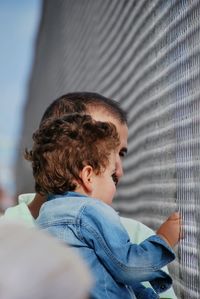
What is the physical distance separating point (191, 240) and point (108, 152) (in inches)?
10.9

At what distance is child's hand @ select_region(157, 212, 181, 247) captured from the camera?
175 centimetres

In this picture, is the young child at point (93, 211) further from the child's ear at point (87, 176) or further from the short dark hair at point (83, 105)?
the short dark hair at point (83, 105)

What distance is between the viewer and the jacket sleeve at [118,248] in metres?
1.58

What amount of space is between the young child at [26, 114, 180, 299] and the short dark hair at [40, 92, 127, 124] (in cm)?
17

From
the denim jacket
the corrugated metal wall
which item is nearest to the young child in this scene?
the denim jacket

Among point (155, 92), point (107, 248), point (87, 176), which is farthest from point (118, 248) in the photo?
point (155, 92)

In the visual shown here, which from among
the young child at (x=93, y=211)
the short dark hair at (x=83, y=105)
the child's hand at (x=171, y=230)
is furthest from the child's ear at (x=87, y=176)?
the short dark hair at (x=83, y=105)

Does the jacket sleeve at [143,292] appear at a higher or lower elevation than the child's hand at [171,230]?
lower

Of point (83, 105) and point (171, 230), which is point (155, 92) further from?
point (171, 230)

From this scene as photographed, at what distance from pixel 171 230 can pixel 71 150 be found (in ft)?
0.88

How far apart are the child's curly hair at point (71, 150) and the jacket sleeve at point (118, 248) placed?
95 mm

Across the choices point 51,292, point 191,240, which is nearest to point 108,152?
point 191,240

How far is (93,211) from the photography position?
1.62 meters

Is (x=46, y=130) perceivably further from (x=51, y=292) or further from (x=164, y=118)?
(x=51, y=292)
